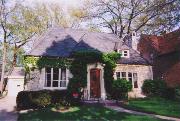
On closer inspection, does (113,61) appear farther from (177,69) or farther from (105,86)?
(177,69)

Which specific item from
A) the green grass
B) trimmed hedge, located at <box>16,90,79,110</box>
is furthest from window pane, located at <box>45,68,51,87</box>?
the green grass

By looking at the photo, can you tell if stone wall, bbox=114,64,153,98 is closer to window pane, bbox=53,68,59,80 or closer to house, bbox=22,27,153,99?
house, bbox=22,27,153,99

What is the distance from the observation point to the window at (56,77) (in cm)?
2236

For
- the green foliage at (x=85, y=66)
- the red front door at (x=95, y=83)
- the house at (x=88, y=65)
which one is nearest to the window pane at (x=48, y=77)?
the house at (x=88, y=65)

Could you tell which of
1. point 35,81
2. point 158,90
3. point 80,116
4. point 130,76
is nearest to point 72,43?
point 35,81

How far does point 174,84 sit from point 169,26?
13.2 metres

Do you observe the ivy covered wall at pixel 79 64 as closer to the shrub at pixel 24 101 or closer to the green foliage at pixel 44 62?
the green foliage at pixel 44 62

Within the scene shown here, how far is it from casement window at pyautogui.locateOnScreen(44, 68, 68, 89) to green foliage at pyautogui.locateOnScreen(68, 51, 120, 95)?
2.31 ft

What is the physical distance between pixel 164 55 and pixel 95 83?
43.9ft

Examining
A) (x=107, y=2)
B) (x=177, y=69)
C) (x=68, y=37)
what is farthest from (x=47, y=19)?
(x=177, y=69)

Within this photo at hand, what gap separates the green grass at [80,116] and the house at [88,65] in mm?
5685

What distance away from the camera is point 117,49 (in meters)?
25.9

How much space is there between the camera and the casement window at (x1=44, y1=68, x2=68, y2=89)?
22.3 meters

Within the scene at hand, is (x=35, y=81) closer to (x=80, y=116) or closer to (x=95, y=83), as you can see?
(x=95, y=83)
